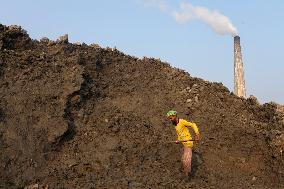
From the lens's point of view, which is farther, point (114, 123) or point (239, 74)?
point (239, 74)

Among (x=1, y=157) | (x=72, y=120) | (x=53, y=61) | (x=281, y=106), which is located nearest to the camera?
(x=1, y=157)

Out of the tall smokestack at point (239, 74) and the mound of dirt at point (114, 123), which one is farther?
the tall smokestack at point (239, 74)

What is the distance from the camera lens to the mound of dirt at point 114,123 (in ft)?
27.7

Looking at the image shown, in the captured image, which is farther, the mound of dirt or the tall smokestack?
the tall smokestack

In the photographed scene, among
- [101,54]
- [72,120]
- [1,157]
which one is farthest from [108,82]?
[1,157]

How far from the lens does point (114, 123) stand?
9.67 meters

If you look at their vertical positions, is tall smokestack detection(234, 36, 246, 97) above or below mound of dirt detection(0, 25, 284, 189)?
above

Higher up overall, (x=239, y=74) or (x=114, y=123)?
(x=239, y=74)

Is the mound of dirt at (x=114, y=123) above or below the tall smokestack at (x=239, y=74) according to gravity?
below

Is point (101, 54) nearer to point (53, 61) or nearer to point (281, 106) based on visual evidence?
point (53, 61)

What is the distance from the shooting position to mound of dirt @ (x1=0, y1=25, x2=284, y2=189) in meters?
8.43

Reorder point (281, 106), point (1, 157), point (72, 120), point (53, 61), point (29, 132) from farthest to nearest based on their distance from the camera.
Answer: point (281, 106)
point (53, 61)
point (72, 120)
point (29, 132)
point (1, 157)

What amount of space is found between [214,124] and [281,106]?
2212 mm

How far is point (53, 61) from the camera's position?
10.6 meters
